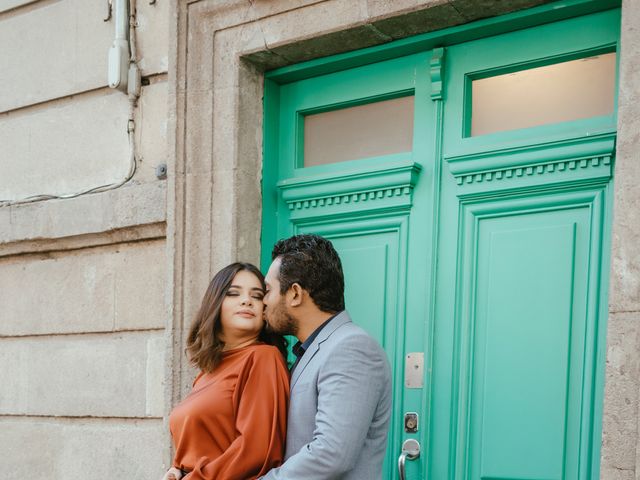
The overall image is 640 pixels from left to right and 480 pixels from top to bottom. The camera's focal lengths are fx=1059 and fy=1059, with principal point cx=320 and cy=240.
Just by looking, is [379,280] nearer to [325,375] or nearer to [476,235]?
[476,235]

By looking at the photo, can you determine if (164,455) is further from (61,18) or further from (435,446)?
(61,18)

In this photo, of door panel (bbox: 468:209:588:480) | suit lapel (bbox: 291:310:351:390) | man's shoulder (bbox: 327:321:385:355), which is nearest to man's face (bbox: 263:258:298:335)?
suit lapel (bbox: 291:310:351:390)

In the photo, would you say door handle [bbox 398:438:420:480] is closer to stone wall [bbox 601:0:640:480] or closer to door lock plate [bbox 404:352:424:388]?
door lock plate [bbox 404:352:424:388]

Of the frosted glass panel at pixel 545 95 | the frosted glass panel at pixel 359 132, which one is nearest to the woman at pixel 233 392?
the frosted glass panel at pixel 359 132

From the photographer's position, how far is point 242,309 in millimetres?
4148

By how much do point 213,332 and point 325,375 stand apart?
0.62 metres

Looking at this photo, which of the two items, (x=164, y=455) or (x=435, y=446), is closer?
(x=435, y=446)

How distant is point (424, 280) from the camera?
15.4ft

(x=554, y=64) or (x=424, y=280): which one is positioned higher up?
(x=554, y=64)

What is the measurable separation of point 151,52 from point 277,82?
742mm

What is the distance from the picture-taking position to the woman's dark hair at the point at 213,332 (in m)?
4.11

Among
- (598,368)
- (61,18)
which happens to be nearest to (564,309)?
(598,368)

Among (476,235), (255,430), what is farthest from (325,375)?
(476,235)

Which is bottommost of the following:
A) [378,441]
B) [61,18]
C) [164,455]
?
[164,455]
